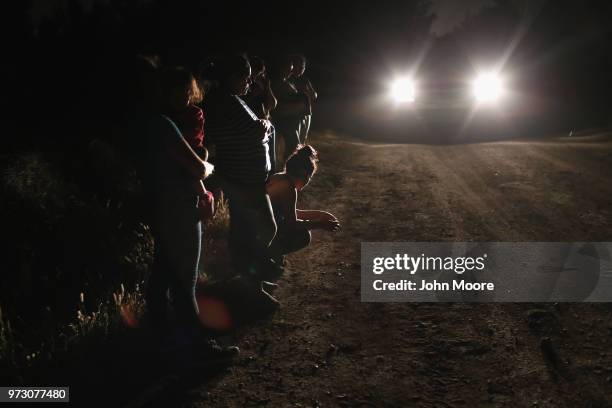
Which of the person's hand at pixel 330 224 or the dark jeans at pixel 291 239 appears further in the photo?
the person's hand at pixel 330 224

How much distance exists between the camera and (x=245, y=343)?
3758 mm

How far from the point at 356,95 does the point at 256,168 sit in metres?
23.5

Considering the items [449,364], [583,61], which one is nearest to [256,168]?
[449,364]

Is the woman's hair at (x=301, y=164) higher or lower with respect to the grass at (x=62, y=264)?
higher

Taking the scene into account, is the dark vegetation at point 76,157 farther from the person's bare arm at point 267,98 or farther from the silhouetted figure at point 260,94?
the person's bare arm at point 267,98

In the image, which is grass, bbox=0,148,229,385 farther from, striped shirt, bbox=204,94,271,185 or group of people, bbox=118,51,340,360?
striped shirt, bbox=204,94,271,185

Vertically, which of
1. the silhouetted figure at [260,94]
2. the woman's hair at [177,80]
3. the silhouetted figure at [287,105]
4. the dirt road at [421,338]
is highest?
the silhouetted figure at [287,105]

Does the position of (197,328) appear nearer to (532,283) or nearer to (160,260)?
(160,260)

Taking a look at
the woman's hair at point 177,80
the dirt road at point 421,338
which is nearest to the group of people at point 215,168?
the woman's hair at point 177,80

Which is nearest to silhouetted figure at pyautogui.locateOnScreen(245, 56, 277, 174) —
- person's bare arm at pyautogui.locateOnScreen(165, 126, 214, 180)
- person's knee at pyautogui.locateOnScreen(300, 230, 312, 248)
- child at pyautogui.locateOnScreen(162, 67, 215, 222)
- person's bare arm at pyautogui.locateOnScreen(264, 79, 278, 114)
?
person's bare arm at pyautogui.locateOnScreen(264, 79, 278, 114)

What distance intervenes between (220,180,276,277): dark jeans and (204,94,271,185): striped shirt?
0.12m

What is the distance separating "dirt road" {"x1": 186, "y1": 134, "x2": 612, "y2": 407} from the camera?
312cm

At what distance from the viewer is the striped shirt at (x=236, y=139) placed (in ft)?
13.1

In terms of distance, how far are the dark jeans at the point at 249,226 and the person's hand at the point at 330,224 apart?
4.75 ft
